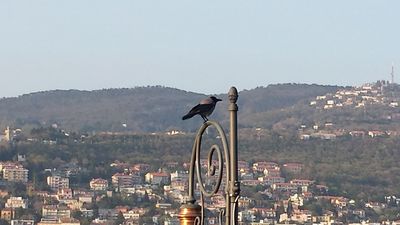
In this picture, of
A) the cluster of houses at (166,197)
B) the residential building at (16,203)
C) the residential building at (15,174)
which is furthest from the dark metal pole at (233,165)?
the residential building at (15,174)

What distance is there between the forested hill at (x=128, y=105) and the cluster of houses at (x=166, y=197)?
113 ft

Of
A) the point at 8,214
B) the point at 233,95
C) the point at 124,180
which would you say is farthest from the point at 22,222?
the point at 233,95

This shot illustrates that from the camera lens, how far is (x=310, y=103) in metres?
147

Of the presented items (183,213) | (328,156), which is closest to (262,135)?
(328,156)

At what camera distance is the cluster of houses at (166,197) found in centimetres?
8800

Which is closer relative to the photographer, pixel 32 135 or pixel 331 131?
pixel 32 135

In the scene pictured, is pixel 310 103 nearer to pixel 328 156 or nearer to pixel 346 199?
pixel 328 156

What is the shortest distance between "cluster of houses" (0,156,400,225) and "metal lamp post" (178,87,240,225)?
68.3 m

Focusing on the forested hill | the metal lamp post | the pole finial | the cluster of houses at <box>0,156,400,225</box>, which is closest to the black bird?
the metal lamp post

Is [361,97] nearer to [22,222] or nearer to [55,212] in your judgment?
[55,212]

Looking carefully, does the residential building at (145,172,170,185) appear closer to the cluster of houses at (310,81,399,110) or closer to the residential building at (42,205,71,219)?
the residential building at (42,205,71,219)

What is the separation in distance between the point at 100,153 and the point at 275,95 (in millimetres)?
46958

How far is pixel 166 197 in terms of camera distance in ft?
322

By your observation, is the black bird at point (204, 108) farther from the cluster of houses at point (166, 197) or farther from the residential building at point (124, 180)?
the residential building at point (124, 180)
